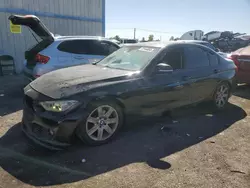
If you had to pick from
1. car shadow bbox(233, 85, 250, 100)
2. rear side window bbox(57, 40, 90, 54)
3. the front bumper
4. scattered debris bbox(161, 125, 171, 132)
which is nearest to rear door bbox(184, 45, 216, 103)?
scattered debris bbox(161, 125, 171, 132)

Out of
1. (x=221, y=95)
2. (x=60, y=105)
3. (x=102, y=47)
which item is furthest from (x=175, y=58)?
(x=102, y=47)

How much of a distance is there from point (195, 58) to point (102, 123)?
256 cm

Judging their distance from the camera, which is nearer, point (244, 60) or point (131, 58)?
point (131, 58)

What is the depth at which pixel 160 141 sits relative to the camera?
3912 millimetres

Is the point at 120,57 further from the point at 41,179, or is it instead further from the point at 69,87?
the point at 41,179

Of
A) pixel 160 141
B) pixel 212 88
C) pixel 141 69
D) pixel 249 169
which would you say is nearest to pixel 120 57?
pixel 141 69

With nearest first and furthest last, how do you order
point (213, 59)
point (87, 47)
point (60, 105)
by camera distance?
point (60, 105), point (213, 59), point (87, 47)

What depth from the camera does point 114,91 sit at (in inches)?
142

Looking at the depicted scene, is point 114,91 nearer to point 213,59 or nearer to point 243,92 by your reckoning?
point 213,59

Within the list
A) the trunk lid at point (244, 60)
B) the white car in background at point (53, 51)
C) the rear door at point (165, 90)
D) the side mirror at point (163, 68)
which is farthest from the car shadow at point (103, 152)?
the trunk lid at point (244, 60)

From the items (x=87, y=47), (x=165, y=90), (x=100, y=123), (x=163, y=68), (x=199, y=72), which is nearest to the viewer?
(x=100, y=123)

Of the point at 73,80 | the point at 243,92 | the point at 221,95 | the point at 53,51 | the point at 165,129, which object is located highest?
the point at 53,51

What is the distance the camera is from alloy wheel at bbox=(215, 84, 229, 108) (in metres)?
5.55

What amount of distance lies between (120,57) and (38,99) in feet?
6.43
